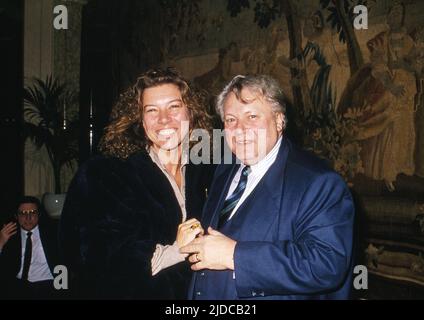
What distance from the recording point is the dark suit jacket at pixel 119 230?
196cm

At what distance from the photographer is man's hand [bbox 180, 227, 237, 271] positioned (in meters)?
1.61

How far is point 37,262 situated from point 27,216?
1.39ft

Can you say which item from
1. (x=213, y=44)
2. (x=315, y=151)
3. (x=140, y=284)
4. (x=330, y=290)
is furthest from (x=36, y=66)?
(x=330, y=290)

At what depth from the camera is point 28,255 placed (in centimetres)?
403

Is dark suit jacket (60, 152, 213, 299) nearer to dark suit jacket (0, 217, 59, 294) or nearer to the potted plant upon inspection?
dark suit jacket (0, 217, 59, 294)

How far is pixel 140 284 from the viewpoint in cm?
197

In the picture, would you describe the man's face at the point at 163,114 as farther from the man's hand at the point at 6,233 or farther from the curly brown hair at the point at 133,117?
the man's hand at the point at 6,233

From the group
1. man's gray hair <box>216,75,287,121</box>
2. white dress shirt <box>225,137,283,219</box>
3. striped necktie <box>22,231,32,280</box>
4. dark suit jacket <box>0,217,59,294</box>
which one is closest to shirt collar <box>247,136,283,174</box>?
white dress shirt <box>225,137,283,219</box>

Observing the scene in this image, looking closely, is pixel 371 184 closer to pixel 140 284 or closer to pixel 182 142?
pixel 182 142

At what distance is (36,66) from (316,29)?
4350mm

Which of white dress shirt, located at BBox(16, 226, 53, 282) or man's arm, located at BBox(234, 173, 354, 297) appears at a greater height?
man's arm, located at BBox(234, 173, 354, 297)

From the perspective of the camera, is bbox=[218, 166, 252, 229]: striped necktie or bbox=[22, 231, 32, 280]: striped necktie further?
bbox=[22, 231, 32, 280]: striped necktie

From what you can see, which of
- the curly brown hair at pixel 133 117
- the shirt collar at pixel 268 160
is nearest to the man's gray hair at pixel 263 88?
the shirt collar at pixel 268 160

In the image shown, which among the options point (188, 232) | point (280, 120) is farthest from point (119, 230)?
point (280, 120)
